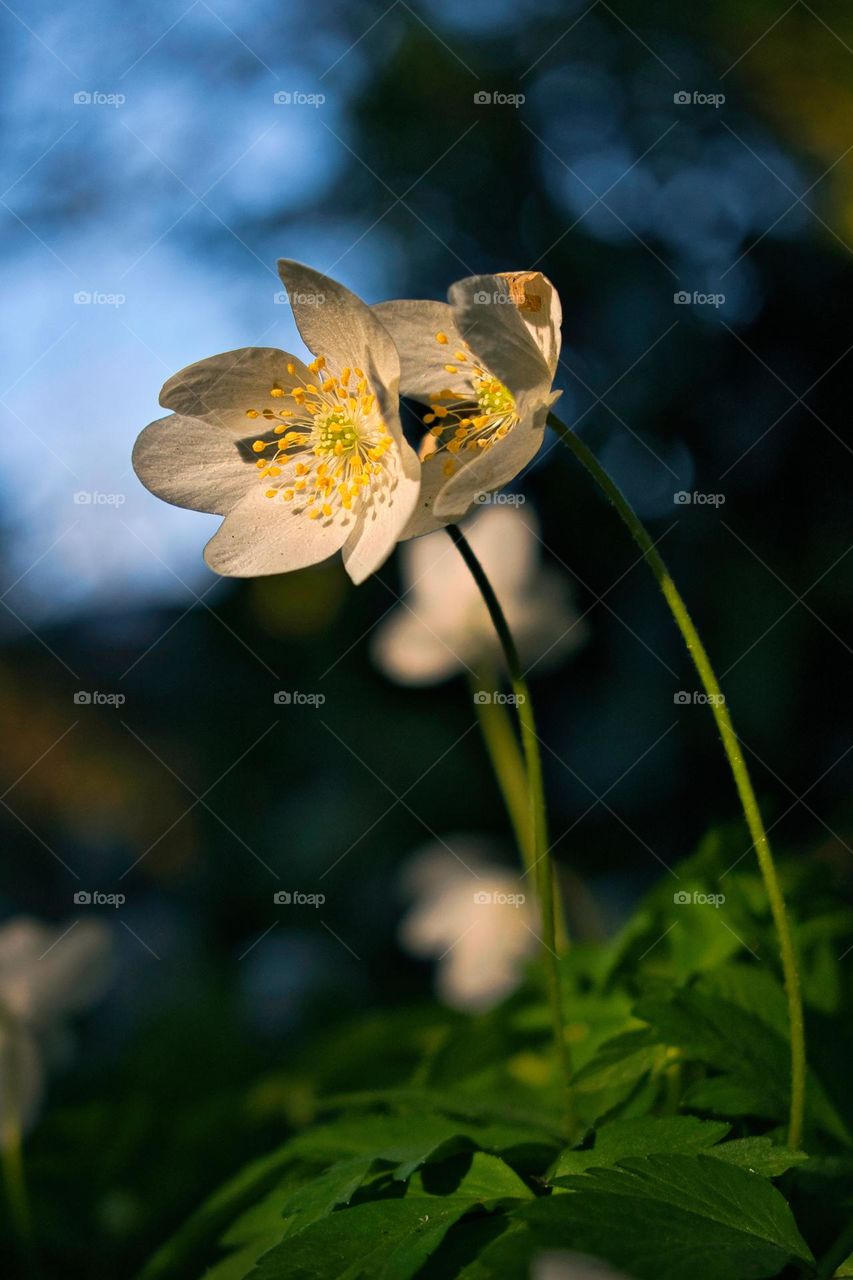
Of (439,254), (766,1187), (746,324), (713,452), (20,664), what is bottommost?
(766,1187)

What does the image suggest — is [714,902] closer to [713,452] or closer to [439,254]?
[713,452]

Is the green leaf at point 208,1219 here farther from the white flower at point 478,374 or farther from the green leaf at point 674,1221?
the white flower at point 478,374

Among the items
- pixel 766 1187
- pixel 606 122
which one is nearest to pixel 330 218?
pixel 606 122

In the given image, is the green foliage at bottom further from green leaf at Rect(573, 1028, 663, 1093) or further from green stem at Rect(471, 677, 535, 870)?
green stem at Rect(471, 677, 535, 870)
